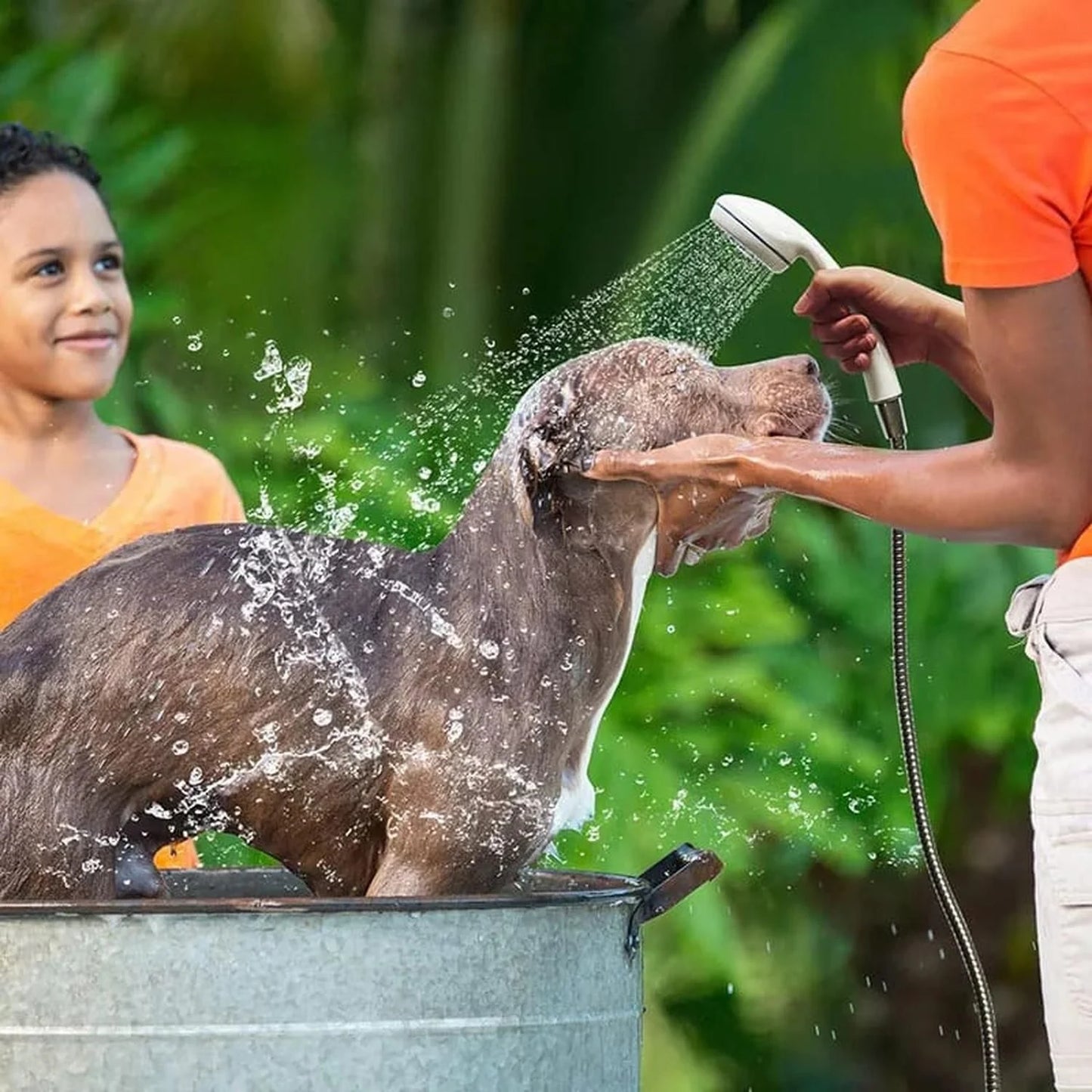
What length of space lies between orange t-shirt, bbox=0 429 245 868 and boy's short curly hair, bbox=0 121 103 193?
48 centimetres

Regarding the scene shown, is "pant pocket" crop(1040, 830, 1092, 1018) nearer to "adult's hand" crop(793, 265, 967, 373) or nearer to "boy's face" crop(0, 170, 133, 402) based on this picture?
"adult's hand" crop(793, 265, 967, 373)

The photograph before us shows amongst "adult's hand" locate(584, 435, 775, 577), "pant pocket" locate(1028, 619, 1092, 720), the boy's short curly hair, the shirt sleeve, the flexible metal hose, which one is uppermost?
the boy's short curly hair

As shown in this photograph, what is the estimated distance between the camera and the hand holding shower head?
2.19 metres

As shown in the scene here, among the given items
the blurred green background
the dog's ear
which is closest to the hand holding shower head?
the dog's ear

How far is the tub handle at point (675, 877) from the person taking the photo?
2066 millimetres

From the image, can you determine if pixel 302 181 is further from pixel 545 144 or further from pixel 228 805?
pixel 228 805

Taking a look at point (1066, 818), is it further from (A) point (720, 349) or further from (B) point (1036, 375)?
(A) point (720, 349)

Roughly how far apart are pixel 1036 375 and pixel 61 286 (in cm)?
181

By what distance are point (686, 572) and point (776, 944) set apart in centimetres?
81

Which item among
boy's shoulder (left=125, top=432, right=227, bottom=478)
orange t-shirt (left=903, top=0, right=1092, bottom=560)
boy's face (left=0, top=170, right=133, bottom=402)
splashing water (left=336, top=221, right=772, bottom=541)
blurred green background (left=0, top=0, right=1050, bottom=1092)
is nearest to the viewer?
orange t-shirt (left=903, top=0, right=1092, bottom=560)

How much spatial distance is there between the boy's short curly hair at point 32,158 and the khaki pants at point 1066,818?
6.19 ft

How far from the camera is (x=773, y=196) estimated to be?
4070 millimetres

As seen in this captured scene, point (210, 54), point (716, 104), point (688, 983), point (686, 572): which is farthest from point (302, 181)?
point (688, 983)

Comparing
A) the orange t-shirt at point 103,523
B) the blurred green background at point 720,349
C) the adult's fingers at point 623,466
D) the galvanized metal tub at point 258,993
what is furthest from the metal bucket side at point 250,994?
the blurred green background at point 720,349
